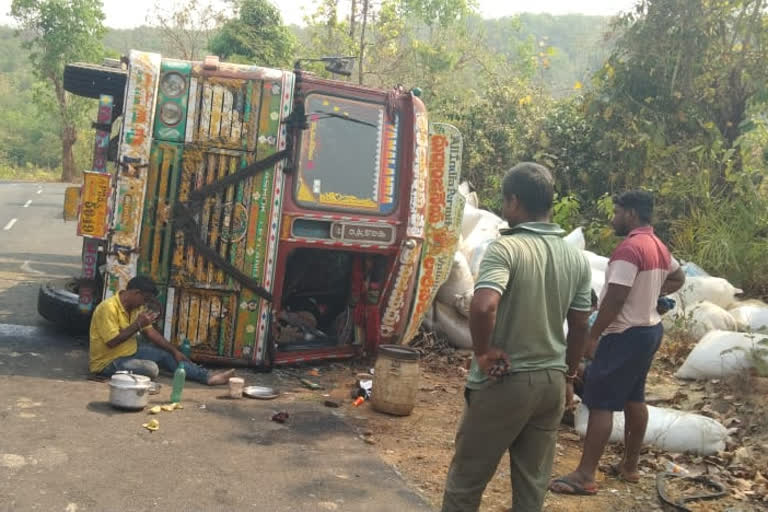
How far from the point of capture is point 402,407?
218 inches

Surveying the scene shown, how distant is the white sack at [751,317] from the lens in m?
7.20

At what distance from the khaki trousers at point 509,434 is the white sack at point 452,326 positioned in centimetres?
416

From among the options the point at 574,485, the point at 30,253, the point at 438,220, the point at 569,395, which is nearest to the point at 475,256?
the point at 438,220

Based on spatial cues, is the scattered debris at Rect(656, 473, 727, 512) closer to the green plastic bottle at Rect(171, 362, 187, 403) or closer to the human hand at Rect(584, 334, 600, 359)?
the human hand at Rect(584, 334, 600, 359)

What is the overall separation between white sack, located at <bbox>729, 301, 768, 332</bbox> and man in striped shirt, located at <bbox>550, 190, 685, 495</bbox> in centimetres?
316

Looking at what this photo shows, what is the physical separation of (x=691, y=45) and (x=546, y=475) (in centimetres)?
834

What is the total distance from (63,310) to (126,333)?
149 centimetres

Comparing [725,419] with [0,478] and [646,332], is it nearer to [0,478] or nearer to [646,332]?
[646,332]

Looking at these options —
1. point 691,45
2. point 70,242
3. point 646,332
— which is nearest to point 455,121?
point 691,45

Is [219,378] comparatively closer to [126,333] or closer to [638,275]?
[126,333]

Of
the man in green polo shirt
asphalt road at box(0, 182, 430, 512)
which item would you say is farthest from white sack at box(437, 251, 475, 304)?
the man in green polo shirt

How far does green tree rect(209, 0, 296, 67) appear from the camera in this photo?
16906 millimetres

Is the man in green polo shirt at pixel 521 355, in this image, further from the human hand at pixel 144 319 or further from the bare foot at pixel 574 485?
the human hand at pixel 144 319

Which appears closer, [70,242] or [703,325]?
[703,325]
